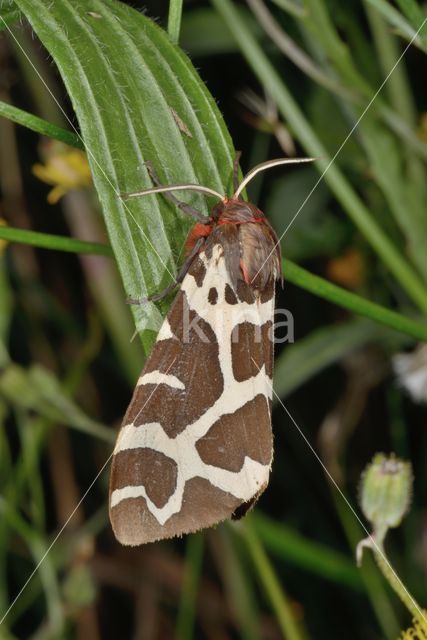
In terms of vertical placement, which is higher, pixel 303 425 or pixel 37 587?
pixel 303 425

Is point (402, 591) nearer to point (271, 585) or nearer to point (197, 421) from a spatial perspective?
point (197, 421)

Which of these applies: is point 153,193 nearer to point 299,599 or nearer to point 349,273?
point 349,273

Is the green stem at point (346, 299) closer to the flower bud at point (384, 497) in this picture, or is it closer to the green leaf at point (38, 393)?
the flower bud at point (384, 497)

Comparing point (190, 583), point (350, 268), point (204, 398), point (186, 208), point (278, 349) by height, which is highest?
point (186, 208)

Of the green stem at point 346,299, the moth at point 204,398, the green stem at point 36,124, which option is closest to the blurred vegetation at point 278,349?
the green stem at point 346,299

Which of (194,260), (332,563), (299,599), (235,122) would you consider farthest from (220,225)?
(299,599)

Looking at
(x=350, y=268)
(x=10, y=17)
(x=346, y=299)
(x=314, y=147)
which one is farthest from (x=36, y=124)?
(x=350, y=268)

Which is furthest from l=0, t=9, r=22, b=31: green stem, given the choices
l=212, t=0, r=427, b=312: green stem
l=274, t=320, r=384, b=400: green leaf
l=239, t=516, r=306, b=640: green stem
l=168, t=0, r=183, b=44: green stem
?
l=274, t=320, r=384, b=400: green leaf
